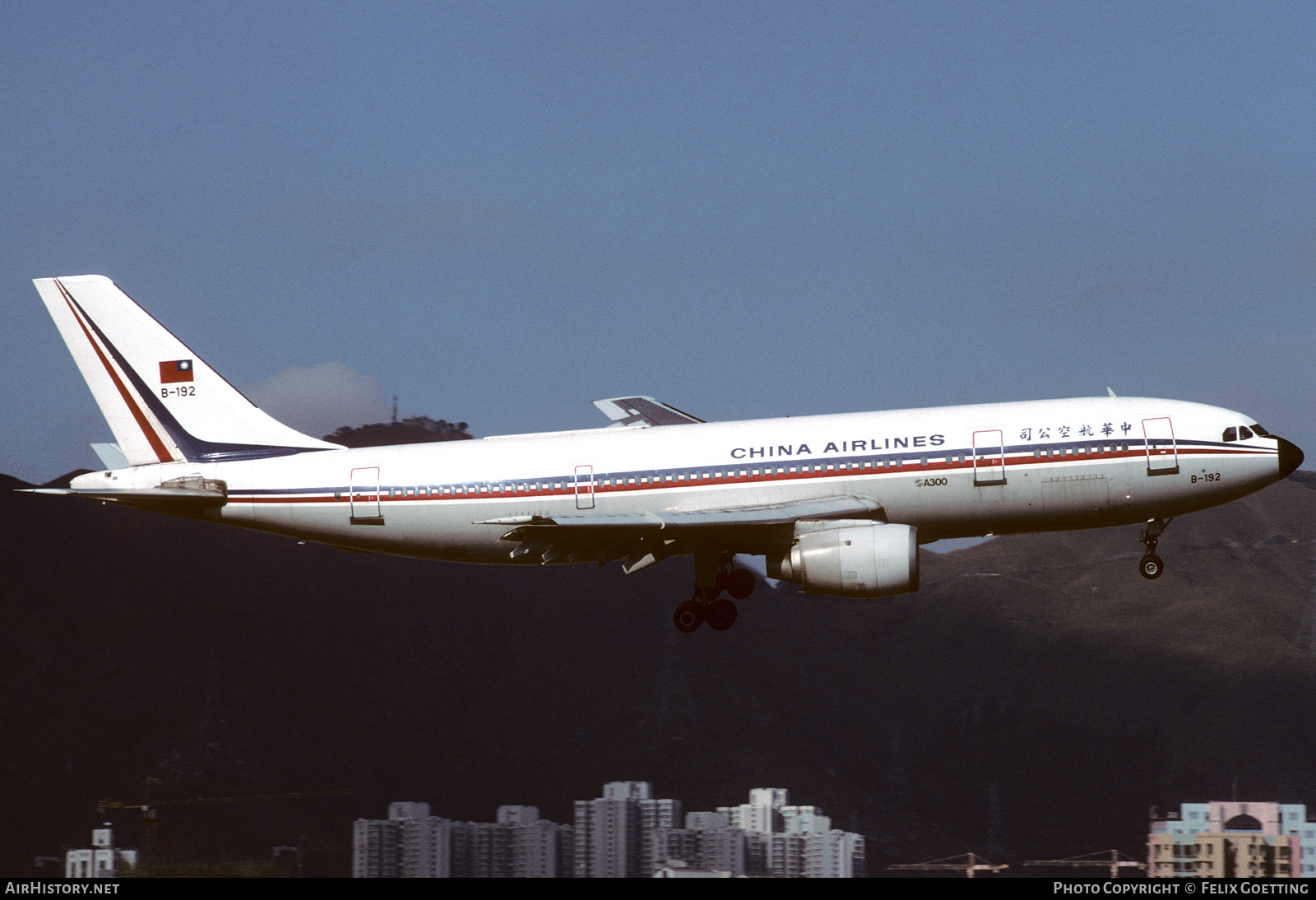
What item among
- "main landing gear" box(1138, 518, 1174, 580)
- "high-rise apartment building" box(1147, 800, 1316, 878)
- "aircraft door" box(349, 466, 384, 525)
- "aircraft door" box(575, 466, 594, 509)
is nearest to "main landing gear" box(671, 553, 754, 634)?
"aircraft door" box(575, 466, 594, 509)

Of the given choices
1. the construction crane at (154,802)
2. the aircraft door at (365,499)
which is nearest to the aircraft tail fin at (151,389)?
the aircraft door at (365,499)

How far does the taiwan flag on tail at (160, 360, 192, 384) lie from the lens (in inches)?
2203

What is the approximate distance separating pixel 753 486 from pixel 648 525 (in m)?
3.85

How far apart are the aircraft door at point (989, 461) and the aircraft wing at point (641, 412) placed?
13.3 metres

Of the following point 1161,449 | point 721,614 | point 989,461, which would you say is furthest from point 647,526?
point 1161,449

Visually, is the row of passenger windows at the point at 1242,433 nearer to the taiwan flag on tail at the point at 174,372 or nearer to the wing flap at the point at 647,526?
the wing flap at the point at 647,526

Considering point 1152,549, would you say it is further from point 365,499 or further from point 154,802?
point 154,802

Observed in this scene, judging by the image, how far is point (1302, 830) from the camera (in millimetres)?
185500

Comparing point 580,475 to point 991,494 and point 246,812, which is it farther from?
point 246,812

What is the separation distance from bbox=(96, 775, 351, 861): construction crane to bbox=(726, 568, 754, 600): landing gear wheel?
12811cm

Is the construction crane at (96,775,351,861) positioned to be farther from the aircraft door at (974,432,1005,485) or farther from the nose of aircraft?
the nose of aircraft

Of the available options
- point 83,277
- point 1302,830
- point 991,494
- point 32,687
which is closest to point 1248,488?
point 991,494

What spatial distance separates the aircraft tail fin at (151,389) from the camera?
5459cm

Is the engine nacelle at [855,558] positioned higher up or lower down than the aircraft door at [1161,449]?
lower down
